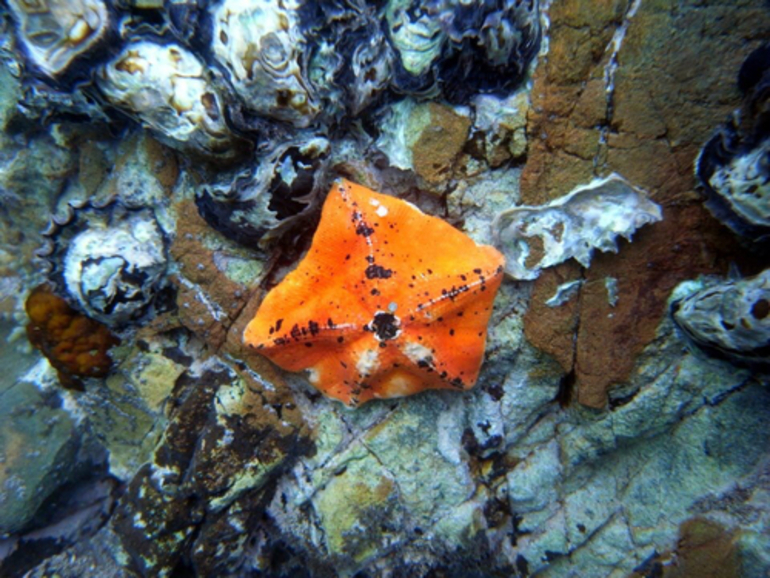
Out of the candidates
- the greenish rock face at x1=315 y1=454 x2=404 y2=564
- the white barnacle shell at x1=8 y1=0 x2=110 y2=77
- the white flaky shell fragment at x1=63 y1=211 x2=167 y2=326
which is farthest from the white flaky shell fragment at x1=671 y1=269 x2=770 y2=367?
the white barnacle shell at x1=8 y1=0 x2=110 y2=77

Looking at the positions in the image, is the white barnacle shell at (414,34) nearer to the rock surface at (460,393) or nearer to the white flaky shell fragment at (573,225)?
the rock surface at (460,393)

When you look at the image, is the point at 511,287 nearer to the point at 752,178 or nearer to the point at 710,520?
the point at 752,178

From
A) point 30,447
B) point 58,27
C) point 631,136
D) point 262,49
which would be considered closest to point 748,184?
point 631,136

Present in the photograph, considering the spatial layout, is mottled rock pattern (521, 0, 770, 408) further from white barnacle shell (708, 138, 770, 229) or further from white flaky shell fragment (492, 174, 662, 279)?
white barnacle shell (708, 138, 770, 229)

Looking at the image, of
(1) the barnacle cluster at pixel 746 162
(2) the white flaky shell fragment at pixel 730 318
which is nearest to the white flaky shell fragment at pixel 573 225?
(1) the barnacle cluster at pixel 746 162

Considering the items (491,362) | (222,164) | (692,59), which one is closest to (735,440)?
(491,362)
